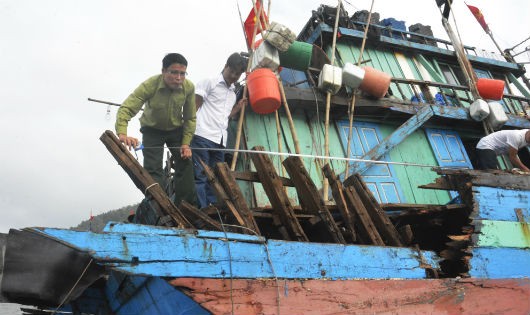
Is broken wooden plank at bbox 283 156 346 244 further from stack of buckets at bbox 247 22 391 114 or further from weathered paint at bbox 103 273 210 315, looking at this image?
stack of buckets at bbox 247 22 391 114

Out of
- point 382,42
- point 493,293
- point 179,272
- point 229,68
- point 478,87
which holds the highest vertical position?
point 382,42

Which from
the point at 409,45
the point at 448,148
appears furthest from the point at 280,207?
the point at 409,45

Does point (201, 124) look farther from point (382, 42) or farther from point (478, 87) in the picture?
point (478, 87)

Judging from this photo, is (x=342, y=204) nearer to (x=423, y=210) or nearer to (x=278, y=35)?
(x=423, y=210)

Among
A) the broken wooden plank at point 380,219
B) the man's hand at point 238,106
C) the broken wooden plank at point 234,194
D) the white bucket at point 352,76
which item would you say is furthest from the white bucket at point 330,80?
the broken wooden plank at point 234,194

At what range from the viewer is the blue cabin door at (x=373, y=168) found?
5.82 m

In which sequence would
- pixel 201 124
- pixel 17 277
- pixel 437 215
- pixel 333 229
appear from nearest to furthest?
pixel 17 277
pixel 333 229
pixel 437 215
pixel 201 124

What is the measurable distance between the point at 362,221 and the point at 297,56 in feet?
12.5

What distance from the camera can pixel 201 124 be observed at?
16.0ft

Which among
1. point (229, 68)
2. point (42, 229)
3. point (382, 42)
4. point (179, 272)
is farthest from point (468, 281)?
point (382, 42)

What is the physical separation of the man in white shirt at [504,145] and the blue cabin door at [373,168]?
1.41 metres

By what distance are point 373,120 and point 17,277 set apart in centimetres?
592

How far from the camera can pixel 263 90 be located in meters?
4.89

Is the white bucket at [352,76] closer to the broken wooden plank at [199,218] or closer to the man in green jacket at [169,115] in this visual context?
the man in green jacket at [169,115]
